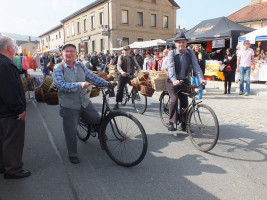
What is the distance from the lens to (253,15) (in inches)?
1357

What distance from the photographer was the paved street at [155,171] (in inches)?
112

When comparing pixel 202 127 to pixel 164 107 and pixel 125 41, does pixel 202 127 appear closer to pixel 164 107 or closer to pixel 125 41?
pixel 164 107

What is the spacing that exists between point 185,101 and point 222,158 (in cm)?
140

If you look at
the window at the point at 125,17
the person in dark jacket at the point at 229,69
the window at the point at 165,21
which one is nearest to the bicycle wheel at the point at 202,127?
the person in dark jacket at the point at 229,69

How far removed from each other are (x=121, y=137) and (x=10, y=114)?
5.17ft

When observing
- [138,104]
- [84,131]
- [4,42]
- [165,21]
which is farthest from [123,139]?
[165,21]

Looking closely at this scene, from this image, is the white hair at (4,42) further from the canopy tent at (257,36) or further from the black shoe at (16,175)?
the canopy tent at (257,36)

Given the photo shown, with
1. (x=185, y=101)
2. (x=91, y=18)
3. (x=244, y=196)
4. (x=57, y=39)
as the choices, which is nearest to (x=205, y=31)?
(x=185, y=101)

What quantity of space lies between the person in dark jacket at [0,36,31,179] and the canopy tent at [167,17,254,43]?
12.7m

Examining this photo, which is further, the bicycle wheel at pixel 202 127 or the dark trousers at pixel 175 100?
the dark trousers at pixel 175 100

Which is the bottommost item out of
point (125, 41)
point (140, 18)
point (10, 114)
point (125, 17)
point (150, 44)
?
point (10, 114)

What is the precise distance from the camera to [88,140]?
473 cm

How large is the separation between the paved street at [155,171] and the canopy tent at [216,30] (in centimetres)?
949

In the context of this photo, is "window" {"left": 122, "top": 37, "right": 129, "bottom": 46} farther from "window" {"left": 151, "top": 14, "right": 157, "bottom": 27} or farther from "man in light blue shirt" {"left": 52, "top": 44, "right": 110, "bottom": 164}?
"man in light blue shirt" {"left": 52, "top": 44, "right": 110, "bottom": 164}
